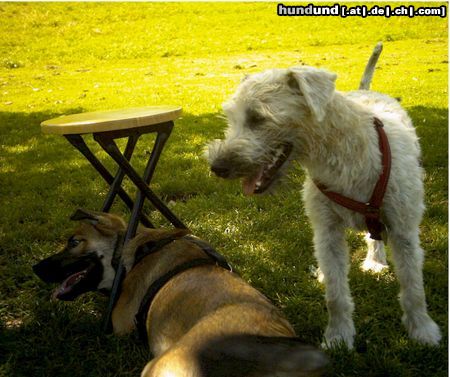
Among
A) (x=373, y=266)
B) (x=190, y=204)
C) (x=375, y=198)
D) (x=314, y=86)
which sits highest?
(x=314, y=86)

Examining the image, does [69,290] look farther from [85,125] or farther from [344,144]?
[344,144]

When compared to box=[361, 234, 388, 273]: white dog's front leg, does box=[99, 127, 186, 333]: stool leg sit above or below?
above

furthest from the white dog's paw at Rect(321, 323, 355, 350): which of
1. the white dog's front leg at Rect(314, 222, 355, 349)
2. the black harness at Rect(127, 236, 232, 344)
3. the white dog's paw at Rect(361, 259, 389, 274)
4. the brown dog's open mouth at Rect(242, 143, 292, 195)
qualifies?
the brown dog's open mouth at Rect(242, 143, 292, 195)

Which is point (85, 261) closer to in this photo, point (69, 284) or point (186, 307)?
point (69, 284)

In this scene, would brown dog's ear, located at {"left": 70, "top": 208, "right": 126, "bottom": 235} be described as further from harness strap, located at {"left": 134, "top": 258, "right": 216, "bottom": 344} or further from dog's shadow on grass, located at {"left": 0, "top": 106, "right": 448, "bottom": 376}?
harness strap, located at {"left": 134, "top": 258, "right": 216, "bottom": 344}

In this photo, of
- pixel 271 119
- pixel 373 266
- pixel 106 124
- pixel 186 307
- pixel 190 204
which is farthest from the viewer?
pixel 190 204

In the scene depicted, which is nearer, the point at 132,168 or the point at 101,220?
the point at 132,168

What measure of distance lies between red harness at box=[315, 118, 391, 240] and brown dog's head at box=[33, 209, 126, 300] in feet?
5.95

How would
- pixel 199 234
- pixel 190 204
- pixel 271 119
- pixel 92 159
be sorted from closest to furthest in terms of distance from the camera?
pixel 271 119, pixel 92 159, pixel 199 234, pixel 190 204

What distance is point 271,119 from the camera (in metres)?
3.09

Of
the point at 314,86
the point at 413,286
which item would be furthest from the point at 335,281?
the point at 314,86

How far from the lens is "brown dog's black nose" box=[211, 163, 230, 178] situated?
314cm

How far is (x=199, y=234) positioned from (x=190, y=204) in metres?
0.66

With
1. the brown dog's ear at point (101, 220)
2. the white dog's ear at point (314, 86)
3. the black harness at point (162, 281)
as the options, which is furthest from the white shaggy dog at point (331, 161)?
the brown dog's ear at point (101, 220)
